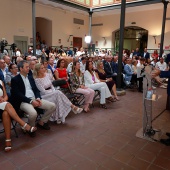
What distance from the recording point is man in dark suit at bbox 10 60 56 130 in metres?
2.93

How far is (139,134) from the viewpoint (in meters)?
3.08

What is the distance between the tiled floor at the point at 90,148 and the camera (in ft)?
A: 7.46

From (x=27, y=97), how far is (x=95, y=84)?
191cm

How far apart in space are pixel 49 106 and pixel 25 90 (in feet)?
1.60

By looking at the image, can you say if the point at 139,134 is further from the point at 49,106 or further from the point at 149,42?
the point at 149,42

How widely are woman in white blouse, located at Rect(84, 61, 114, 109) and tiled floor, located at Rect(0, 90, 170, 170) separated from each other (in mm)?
796

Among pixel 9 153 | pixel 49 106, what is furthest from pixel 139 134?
pixel 9 153

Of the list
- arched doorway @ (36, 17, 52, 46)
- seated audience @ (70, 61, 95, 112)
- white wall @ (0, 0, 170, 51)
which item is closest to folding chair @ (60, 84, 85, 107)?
seated audience @ (70, 61, 95, 112)

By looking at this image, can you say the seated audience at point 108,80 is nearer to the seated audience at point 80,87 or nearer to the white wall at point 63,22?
the seated audience at point 80,87

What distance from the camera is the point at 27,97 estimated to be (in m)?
3.08

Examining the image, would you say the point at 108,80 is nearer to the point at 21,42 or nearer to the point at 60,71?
the point at 60,71

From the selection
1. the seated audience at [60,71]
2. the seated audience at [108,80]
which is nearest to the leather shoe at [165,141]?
the seated audience at [108,80]

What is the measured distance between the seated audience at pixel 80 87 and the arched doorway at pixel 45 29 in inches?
394

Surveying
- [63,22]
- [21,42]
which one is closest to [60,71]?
[21,42]
